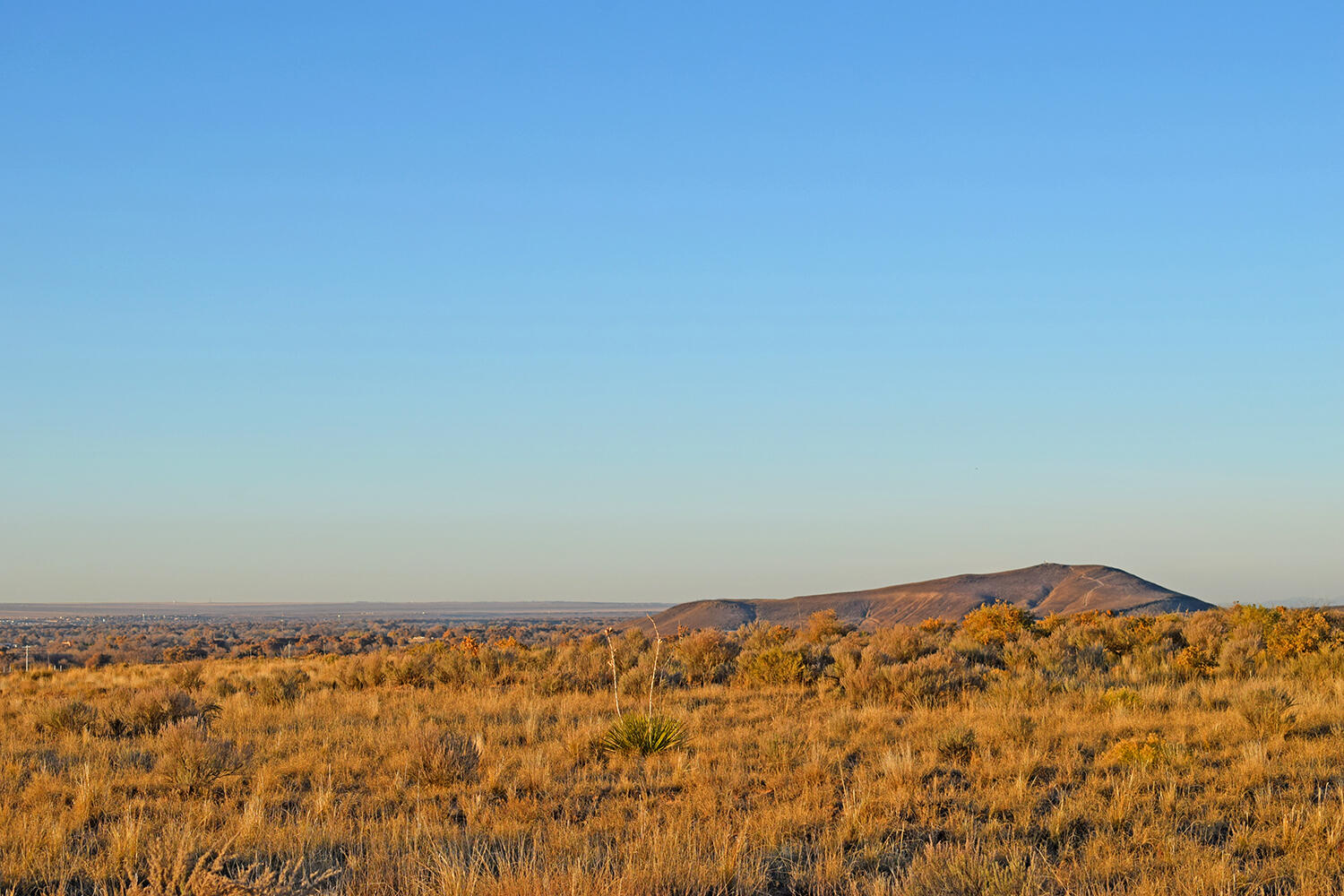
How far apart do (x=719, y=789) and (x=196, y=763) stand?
4850mm

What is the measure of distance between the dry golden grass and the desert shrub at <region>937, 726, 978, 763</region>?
31mm

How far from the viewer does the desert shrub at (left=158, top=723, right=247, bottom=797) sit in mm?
8859

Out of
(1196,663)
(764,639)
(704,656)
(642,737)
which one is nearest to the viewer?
(642,737)

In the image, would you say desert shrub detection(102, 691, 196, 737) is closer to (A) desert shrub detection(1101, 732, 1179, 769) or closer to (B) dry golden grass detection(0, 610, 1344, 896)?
(B) dry golden grass detection(0, 610, 1344, 896)

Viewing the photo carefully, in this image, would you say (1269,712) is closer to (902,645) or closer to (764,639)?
(902,645)

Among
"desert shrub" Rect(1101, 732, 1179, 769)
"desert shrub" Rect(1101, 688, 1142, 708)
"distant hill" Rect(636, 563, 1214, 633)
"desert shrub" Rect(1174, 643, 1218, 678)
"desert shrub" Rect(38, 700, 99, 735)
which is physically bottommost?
"distant hill" Rect(636, 563, 1214, 633)

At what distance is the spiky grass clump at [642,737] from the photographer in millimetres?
10578

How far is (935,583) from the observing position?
6994 centimetres

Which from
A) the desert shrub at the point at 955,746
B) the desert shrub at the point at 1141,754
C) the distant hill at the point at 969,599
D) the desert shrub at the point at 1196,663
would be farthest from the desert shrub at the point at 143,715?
the distant hill at the point at 969,599

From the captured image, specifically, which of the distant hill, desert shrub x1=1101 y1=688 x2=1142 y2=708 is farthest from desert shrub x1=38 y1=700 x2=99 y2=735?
the distant hill

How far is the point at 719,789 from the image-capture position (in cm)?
873

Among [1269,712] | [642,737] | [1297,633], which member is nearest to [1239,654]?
[1297,633]

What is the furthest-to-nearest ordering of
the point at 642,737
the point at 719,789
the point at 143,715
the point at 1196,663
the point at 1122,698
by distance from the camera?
1. the point at 1196,663
2. the point at 1122,698
3. the point at 143,715
4. the point at 642,737
5. the point at 719,789

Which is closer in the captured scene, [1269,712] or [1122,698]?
[1269,712]
